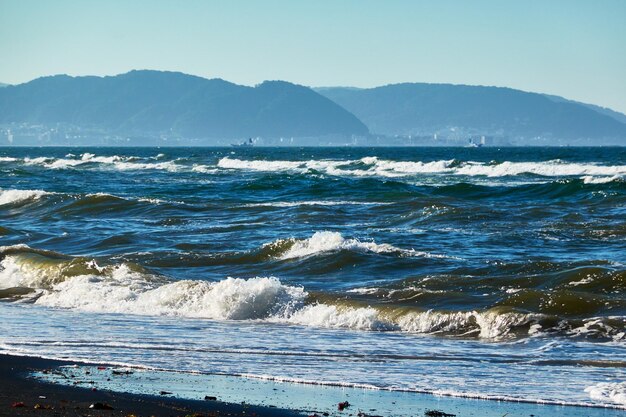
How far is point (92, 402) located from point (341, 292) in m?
8.09

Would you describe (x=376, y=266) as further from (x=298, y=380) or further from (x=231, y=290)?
(x=298, y=380)

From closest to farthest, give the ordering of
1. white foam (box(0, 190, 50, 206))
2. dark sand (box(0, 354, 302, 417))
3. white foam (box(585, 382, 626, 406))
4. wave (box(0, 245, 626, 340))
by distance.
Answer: dark sand (box(0, 354, 302, 417)) → white foam (box(585, 382, 626, 406)) → wave (box(0, 245, 626, 340)) → white foam (box(0, 190, 50, 206))

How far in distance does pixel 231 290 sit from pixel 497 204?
65.9 ft

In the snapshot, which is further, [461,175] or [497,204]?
[461,175]

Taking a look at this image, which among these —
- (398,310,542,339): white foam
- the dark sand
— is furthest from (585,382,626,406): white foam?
(398,310,542,339): white foam

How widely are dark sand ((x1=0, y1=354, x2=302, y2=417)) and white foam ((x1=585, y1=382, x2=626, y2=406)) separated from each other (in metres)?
2.74

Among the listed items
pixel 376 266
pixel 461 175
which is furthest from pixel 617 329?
pixel 461 175

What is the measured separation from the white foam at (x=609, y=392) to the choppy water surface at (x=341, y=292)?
17 mm

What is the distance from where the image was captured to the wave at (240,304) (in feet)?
44.5

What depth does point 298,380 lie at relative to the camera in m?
9.93

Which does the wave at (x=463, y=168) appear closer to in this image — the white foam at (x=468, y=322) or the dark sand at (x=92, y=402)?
the white foam at (x=468, y=322)

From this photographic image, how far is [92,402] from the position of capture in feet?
28.2

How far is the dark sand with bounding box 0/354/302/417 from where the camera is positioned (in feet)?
26.9

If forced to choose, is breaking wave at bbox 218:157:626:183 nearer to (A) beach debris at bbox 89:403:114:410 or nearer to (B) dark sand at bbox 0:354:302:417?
(B) dark sand at bbox 0:354:302:417
